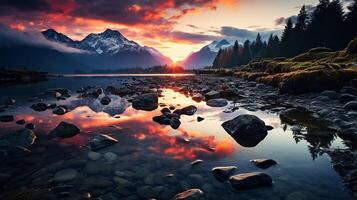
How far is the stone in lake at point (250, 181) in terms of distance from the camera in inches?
276

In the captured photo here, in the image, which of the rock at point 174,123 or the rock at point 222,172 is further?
the rock at point 174,123

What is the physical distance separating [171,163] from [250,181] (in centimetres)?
266

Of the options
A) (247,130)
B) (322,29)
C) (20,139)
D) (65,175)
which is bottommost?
(65,175)

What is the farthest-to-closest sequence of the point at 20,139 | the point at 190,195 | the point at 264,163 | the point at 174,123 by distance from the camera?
the point at 174,123, the point at 20,139, the point at 264,163, the point at 190,195

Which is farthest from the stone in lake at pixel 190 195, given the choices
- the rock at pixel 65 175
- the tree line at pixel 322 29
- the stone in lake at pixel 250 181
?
the tree line at pixel 322 29

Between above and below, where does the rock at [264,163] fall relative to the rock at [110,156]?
above

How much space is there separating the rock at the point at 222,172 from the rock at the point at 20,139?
724cm

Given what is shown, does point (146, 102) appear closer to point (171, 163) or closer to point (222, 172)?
point (171, 163)

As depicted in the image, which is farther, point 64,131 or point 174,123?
point 174,123

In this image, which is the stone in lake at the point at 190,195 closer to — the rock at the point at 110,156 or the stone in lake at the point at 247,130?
the rock at the point at 110,156

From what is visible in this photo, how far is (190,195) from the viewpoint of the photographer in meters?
6.28

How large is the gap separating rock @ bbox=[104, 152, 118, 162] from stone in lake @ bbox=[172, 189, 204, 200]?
3.32 metres

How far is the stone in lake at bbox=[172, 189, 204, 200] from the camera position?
621 cm

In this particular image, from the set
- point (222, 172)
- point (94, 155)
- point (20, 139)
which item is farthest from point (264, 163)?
point (20, 139)
